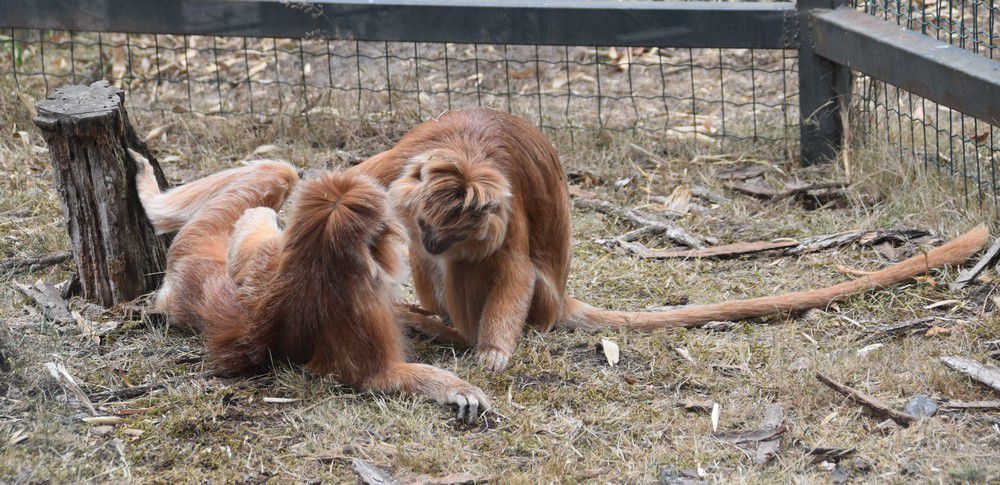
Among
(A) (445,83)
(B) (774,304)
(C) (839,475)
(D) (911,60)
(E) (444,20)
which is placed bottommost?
(C) (839,475)

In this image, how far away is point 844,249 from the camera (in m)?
6.04

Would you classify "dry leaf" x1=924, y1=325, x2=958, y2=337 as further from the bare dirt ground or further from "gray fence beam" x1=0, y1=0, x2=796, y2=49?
"gray fence beam" x1=0, y1=0, x2=796, y2=49

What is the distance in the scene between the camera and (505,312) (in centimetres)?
505

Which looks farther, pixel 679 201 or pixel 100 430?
pixel 679 201

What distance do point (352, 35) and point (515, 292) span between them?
314 cm

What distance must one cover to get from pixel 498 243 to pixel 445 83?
4.32 meters

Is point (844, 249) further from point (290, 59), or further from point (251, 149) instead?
point (290, 59)

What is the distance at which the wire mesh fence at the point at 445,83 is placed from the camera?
26.1 ft

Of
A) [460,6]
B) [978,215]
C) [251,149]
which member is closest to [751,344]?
[978,215]

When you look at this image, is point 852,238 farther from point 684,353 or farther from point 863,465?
point 863,465

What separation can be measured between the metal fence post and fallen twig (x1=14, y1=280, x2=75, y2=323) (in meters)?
4.58

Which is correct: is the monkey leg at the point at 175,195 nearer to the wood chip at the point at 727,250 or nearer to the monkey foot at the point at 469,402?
the monkey foot at the point at 469,402

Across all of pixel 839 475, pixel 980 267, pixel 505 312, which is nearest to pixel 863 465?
pixel 839 475

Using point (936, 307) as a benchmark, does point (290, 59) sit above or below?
above
